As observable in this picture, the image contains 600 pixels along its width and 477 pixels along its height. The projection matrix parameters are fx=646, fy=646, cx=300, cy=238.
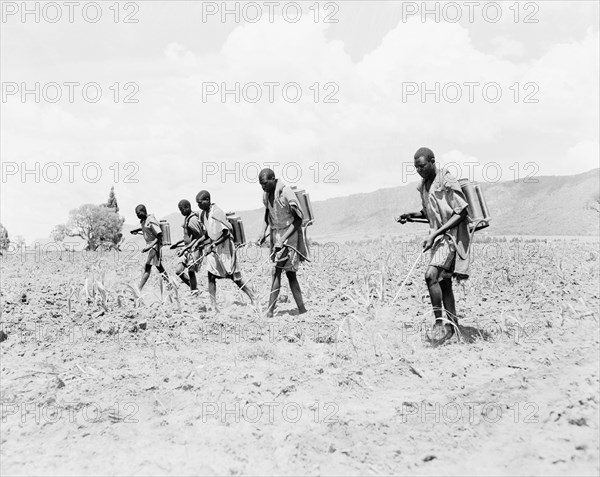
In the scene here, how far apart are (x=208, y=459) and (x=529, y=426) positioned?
5.74ft

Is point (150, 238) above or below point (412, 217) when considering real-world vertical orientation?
above

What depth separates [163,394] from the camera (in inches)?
163

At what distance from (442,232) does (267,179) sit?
2150 mm

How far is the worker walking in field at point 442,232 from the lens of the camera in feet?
17.1

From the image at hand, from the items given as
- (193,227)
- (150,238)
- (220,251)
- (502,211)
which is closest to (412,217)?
(220,251)

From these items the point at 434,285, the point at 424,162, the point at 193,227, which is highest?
the point at 424,162

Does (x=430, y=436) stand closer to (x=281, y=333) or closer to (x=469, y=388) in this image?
(x=469, y=388)

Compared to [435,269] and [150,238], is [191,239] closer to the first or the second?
[150,238]

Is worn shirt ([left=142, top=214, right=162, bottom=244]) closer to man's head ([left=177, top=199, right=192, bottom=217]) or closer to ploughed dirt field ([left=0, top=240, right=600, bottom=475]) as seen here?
man's head ([left=177, top=199, right=192, bottom=217])

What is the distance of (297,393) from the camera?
13.7 feet

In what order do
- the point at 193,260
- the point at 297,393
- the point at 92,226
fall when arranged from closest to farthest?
the point at 297,393
the point at 193,260
the point at 92,226

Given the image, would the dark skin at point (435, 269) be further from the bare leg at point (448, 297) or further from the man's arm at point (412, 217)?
the man's arm at point (412, 217)

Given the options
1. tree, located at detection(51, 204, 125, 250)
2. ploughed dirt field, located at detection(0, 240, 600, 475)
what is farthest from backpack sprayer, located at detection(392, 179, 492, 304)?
tree, located at detection(51, 204, 125, 250)

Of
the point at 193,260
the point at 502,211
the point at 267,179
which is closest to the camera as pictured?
the point at 267,179
